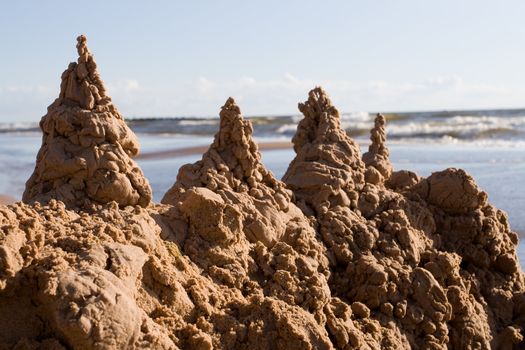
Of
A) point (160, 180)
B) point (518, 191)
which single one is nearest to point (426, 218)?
point (518, 191)

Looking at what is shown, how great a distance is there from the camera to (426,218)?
4.66m

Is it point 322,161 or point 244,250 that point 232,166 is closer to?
point 244,250

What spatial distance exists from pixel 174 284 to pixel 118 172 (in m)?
0.78

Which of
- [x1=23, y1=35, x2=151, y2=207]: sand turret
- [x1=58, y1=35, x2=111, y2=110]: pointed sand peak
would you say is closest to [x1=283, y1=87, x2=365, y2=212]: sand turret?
[x1=23, y1=35, x2=151, y2=207]: sand turret

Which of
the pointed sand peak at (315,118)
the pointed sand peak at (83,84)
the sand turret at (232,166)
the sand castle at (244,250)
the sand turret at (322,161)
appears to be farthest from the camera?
the pointed sand peak at (315,118)

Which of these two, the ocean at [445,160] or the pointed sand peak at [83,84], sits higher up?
the pointed sand peak at [83,84]

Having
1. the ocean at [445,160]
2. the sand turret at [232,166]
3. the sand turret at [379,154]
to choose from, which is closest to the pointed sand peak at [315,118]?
the sand turret at [379,154]

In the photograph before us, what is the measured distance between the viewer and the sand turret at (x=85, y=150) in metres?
3.61

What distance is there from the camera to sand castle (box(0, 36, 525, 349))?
2.71m

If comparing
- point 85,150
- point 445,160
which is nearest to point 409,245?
point 85,150

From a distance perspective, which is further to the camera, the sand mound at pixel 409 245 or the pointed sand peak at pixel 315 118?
the pointed sand peak at pixel 315 118

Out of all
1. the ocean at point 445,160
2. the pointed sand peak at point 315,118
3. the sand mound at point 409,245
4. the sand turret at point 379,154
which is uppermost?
the pointed sand peak at point 315,118

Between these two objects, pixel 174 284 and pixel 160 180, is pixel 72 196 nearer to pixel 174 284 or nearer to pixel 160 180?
pixel 174 284

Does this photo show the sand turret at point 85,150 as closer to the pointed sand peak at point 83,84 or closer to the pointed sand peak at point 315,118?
the pointed sand peak at point 83,84
